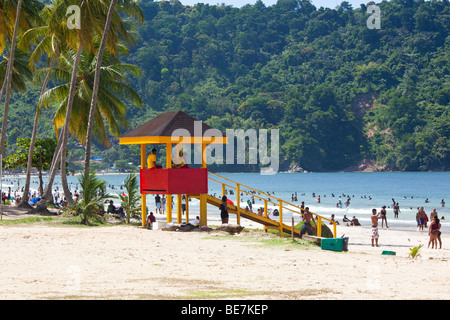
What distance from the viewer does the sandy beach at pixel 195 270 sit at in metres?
10.1

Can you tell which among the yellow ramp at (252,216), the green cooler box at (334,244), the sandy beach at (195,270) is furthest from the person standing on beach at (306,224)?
the green cooler box at (334,244)

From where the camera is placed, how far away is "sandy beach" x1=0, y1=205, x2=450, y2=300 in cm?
1015

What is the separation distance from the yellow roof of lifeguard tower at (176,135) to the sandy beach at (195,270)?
11.1 feet

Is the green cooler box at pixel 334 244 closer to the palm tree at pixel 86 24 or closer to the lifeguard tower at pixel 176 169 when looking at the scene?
the lifeguard tower at pixel 176 169

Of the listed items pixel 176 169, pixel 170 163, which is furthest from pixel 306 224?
pixel 170 163

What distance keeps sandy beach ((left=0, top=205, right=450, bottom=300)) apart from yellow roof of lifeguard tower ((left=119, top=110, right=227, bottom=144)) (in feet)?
11.1

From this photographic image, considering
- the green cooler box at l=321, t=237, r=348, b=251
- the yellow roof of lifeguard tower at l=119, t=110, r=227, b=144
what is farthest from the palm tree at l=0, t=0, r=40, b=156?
the green cooler box at l=321, t=237, r=348, b=251

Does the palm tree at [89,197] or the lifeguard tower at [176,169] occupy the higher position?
the lifeguard tower at [176,169]

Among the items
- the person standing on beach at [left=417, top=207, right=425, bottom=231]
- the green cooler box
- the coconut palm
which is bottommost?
the person standing on beach at [left=417, top=207, right=425, bottom=231]

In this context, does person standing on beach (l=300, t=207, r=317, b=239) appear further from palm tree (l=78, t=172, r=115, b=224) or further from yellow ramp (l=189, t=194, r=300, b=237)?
palm tree (l=78, t=172, r=115, b=224)

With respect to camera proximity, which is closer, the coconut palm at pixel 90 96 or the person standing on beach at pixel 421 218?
the coconut palm at pixel 90 96

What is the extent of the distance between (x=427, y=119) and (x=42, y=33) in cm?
15299

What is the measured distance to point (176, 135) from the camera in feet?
68.8

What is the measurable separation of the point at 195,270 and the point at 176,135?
8.79 meters
